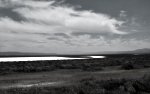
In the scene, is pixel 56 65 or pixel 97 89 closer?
pixel 97 89

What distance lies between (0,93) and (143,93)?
29.4 feet

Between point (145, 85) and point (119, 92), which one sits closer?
point (119, 92)

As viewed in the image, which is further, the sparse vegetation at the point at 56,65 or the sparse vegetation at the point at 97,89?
the sparse vegetation at the point at 56,65

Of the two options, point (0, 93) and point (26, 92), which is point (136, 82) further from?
point (0, 93)

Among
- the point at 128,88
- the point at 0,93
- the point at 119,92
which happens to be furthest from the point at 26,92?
the point at 128,88

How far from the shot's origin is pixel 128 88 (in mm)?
13664

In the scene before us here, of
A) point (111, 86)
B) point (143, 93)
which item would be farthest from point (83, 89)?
point (143, 93)

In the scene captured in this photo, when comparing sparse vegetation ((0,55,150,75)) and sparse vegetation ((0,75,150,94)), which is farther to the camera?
sparse vegetation ((0,55,150,75))

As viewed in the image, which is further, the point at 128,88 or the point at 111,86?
the point at 111,86

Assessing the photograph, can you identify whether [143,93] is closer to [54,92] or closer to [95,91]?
[95,91]

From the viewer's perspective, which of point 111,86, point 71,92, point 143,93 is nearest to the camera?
point 71,92

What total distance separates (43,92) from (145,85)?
747 cm

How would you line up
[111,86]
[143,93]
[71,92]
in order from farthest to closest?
[111,86]
[143,93]
[71,92]

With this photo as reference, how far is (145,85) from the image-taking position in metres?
15.1
